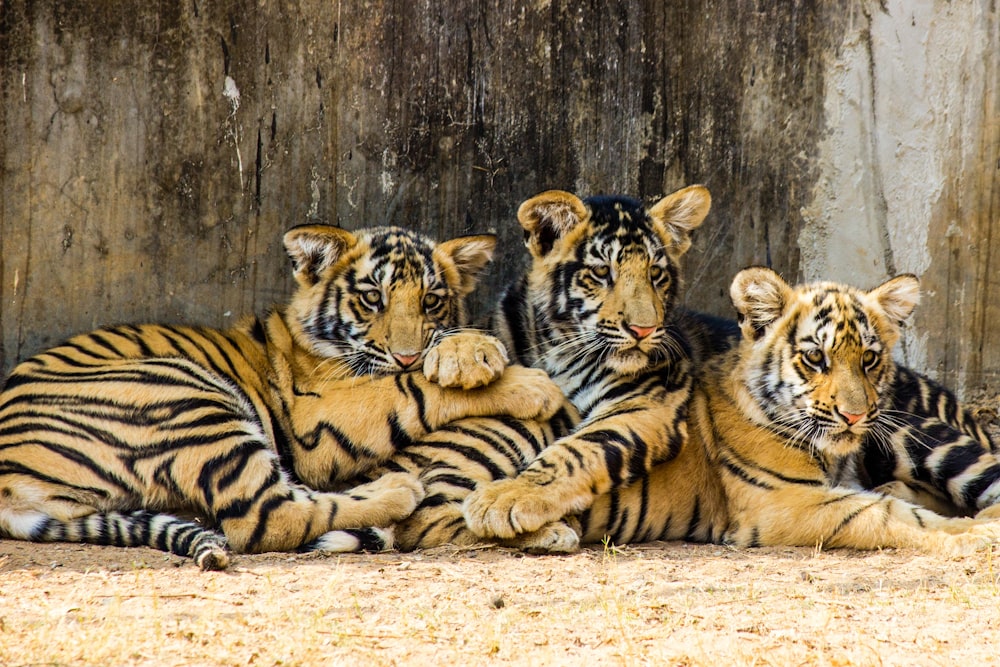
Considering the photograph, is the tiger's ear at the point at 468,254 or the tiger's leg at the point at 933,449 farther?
the tiger's ear at the point at 468,254

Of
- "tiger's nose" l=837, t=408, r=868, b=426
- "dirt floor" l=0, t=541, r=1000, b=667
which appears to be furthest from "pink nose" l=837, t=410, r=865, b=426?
"dirt floor" l=0, t=541, r=1000, b=667

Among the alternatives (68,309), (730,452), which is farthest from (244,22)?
(730,452)

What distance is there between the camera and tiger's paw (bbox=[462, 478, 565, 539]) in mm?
4203

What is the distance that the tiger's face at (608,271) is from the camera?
477 centimetres

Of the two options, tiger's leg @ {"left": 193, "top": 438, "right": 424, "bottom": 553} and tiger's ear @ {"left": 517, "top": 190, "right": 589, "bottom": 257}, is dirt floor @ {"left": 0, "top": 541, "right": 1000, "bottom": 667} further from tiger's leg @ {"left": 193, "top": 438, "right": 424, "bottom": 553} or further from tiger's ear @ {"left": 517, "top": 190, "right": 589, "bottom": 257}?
tiger's ear @ {"left": 517, "top": 190, "right": 589, "bottom": 257}

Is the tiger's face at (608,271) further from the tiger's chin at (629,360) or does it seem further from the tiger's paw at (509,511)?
the tiger's paw at (509,511)

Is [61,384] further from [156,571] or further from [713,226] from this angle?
[713,226]

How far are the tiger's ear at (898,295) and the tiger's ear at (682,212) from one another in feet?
2.67

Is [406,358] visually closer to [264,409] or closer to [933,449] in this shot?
[264,409]

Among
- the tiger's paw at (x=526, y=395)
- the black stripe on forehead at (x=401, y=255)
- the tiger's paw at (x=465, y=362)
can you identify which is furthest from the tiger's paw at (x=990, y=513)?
the black stripe on forehead at (x=401, y=255)

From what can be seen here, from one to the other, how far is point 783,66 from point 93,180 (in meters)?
3.22

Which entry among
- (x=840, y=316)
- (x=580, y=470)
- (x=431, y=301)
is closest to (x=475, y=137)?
(x=431, y=301)

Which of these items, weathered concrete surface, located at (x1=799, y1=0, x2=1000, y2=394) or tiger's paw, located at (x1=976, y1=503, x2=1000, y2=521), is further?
weathered concrete surface, located at (x1=799, y1=0, x2=1000, y2=394)

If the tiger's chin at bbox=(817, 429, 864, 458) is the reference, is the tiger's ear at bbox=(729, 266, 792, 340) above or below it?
above
